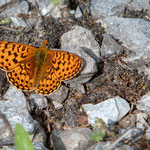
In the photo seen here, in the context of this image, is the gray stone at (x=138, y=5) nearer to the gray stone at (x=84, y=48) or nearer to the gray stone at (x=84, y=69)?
the gray stone at (x=84, y=48)

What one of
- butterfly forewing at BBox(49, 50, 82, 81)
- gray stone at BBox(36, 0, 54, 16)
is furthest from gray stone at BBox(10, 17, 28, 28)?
butterfly forewing at BBox(49, 50, 82, 81)

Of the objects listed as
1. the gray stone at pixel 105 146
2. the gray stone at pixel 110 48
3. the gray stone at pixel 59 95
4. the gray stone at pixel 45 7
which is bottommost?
the gray stone at pixel 105 146

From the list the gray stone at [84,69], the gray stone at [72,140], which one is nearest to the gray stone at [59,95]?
the gray stone at [84,69]

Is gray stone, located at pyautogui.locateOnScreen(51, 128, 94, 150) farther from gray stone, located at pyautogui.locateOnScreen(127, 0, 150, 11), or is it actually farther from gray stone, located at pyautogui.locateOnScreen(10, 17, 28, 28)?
gray stone, located at pyautogui.locateOnScreen(127, 0, 150, 11)

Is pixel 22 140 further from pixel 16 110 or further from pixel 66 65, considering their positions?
pixel 66 65

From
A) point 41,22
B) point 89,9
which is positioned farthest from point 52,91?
point 89,9
